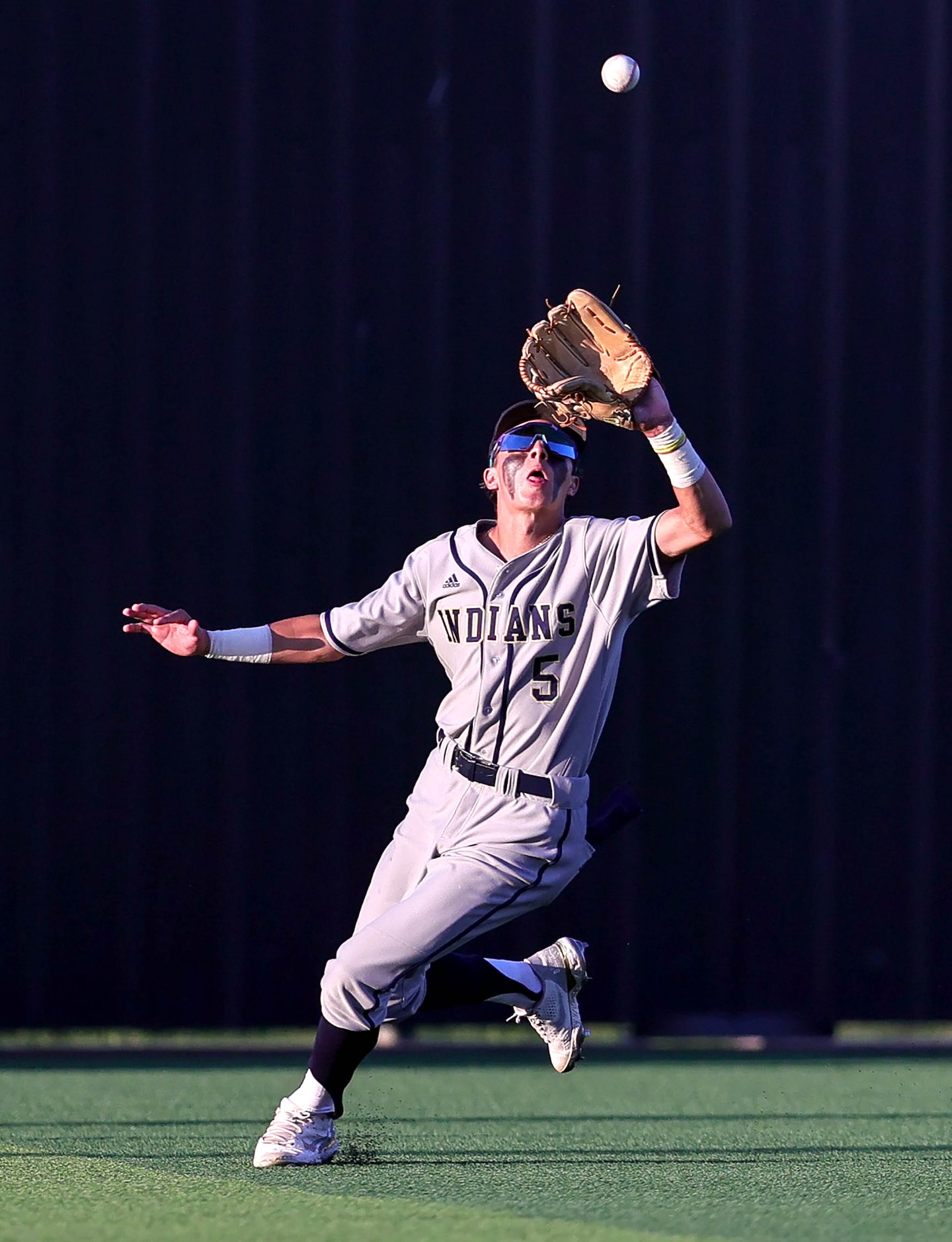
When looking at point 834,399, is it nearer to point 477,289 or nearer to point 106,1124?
point 477,289

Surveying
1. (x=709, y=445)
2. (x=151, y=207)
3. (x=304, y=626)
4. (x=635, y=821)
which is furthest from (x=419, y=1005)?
(x=151, y=207)

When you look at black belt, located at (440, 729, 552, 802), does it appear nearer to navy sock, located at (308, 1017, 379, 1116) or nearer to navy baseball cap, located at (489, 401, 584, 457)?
navy sock, located at (308, 1017, 379, 1116)

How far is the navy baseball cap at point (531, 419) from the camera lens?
401 centimetres

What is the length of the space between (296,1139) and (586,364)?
1.87 metres

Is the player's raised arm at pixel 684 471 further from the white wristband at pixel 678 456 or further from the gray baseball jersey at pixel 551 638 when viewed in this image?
the gray baseball jersey at pixel 551 638

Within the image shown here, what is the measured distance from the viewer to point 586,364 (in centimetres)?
374

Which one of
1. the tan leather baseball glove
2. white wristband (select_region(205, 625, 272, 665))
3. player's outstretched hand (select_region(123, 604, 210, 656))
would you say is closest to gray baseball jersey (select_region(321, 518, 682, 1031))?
the tan leather baseball glove

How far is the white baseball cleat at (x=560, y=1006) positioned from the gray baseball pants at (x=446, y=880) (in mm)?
378

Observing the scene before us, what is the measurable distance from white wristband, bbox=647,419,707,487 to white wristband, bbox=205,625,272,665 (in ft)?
3.77

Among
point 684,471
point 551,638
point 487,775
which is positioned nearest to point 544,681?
point 551,638

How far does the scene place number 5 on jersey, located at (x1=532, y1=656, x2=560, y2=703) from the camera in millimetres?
3863

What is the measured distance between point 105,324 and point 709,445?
2.26 metres

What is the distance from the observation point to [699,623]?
6066 mm

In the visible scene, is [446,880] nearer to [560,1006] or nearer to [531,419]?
[560,1006]
